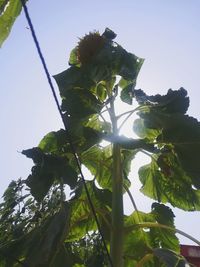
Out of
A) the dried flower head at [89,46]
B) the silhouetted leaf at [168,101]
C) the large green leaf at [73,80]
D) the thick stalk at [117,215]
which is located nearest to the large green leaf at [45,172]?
the thick stalk at [117,215]

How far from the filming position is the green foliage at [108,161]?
A: 273 centimetres

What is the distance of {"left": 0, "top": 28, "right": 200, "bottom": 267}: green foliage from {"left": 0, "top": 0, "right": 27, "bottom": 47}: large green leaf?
1.84 feet

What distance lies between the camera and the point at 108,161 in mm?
3137

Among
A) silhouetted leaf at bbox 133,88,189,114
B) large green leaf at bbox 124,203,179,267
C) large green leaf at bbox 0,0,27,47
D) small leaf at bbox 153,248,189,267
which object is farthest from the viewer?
large green leaf at bbox 124,203,179,267

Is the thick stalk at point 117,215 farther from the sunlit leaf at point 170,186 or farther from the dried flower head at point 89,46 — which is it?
the dried flower head at point 89,46

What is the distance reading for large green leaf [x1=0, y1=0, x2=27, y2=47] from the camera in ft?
8.71

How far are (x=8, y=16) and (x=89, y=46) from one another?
0.69 metres

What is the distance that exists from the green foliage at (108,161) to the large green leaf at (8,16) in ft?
1.84

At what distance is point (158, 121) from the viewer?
280 cm

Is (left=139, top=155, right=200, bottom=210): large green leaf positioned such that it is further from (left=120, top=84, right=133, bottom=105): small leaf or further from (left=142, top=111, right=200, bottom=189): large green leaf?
(left=120, top=84, right=133, bottom=105): small leaf

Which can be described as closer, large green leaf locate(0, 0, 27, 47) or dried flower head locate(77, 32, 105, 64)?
large green leaf locate(0, 0, 27, 47)

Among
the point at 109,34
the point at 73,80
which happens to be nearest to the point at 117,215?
the point at 73,80

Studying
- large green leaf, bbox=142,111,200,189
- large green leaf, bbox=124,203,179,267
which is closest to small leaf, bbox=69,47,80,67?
large green leaf, bbox=142,111,200,189

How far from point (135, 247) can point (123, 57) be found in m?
1.38
